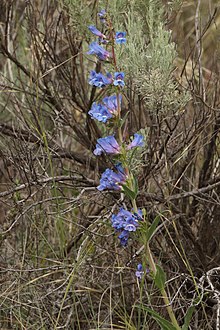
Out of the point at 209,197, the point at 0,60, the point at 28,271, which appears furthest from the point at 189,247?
the point at 0,60

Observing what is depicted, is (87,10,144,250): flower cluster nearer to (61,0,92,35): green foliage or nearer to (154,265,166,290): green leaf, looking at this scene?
(154,265,166,290): green leaf

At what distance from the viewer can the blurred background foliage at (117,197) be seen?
2.71 meters

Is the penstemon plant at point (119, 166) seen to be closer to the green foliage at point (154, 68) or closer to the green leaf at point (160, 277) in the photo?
the green leaf at point (160, 277)

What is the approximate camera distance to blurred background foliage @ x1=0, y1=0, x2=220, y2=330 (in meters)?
2.71

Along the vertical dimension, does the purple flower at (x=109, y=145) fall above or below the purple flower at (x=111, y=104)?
below

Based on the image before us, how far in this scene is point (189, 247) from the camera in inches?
123

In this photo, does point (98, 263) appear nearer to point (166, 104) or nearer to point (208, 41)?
point (166, 104)

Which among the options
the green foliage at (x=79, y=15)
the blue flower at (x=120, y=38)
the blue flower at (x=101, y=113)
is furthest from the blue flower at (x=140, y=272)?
the green foliage at (x=79, y=15)

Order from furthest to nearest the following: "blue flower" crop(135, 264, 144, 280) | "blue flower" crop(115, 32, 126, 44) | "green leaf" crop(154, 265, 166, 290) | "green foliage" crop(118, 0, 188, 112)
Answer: "green foliage" crop(118, 0, 188, 112), "blue flower" crop(135, 264, 144, 280), "blue flower" crop(115, 32, 126, 44), "green leaf" crop(154, 265, 166, 290)

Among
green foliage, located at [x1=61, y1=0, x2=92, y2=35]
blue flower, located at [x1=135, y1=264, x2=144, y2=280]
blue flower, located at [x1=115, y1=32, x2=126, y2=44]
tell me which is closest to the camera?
blue flower, located at [x1=115, y1=32, x2=126, y2=44]

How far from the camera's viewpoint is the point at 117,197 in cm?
309

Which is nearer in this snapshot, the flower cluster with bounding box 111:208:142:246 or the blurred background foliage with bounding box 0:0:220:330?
the flower cluster with bounding box 111:208:142:246

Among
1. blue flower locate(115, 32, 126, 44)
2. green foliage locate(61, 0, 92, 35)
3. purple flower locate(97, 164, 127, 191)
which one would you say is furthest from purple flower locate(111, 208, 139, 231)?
green foliage locate(61, 0, 92, 35)

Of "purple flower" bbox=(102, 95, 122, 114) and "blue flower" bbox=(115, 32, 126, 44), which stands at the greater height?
"blue flower" bbox=(115, 32, 126, 44)
